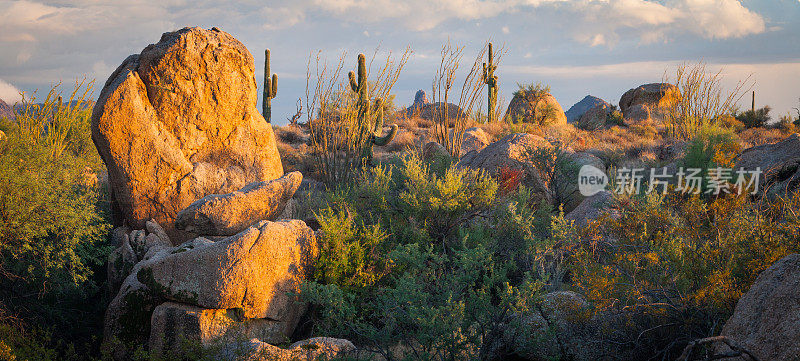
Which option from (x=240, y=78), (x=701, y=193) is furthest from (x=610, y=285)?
(x=240, y=78)

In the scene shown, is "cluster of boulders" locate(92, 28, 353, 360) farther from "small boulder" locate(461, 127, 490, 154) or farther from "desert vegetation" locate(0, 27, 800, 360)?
"small boulder" locate(461, 127, 490, 154)

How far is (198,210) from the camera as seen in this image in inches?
253

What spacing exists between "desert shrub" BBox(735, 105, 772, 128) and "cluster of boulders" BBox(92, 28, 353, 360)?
2580 cm

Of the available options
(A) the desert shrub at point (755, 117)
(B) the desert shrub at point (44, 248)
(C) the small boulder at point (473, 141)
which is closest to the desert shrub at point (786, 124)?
(A) the desert shrub at point (755, 117)

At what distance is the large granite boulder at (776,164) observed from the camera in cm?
767

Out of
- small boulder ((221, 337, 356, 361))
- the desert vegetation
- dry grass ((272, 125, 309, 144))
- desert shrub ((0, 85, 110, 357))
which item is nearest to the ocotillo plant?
dry grass ((272, 125, 309, 144))

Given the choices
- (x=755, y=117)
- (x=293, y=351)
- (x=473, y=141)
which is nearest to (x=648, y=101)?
(x=755, y=117)

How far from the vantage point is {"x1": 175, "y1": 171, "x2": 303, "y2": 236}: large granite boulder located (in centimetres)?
645

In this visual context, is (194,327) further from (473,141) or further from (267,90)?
(267,90)

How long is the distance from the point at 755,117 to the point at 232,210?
90.6 ft

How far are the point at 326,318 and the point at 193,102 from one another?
4.04 meters

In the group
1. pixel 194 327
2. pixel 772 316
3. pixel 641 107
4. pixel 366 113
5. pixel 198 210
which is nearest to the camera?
pixel 772 316

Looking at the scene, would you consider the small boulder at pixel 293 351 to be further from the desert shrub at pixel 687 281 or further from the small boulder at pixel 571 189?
the small boulder at pixel 571 189

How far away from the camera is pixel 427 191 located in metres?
7.05
